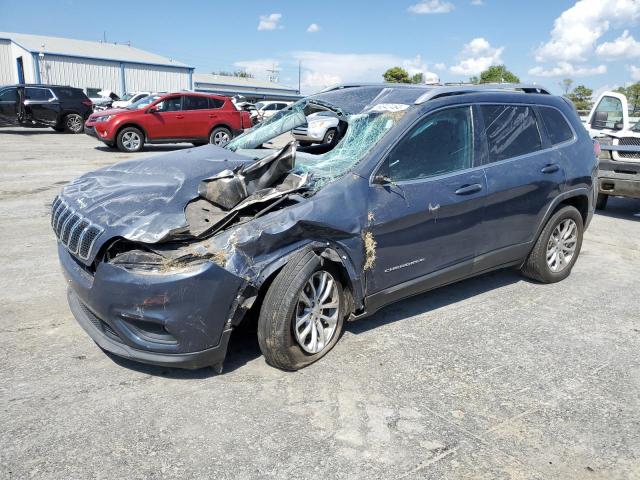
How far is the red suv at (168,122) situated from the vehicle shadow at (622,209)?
11.0 meters

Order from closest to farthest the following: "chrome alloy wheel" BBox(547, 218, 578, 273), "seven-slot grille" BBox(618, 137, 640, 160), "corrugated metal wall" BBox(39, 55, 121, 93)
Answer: "chrome alloy wheel" BBox(547, 218, 578, 273)
"seven-slot grille" BBox(618, 137, 640, 160)
"corrugated metal wall" BBox(39, 55, 121, 93)

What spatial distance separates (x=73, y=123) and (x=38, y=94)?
5.14 ft

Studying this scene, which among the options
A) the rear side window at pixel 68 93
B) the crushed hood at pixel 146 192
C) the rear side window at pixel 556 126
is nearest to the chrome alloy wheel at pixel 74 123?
the rear side window at pixel 68 93

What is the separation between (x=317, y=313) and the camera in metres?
3.47

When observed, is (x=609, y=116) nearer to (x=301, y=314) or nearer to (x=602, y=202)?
(x=602, y=202)

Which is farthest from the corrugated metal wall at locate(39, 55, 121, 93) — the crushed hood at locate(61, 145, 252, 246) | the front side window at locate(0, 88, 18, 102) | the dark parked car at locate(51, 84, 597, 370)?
the crushed hood at locate(61, 145, 252, 246)

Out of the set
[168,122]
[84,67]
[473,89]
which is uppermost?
[84,67]

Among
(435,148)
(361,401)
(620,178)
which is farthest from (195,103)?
(361,401)

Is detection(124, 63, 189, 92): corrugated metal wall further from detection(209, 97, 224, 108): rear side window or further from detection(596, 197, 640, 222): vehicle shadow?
detection(596, 197, 640, 222): vehicle shadow

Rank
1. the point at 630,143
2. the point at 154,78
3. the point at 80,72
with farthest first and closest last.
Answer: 1. the point at 154,78
2. the point at 80,72
3. the point at 630,143

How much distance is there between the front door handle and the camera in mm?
4055

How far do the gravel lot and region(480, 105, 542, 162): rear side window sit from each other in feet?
4.38

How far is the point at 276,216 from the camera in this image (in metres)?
3.22

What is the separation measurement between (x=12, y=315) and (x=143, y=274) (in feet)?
6.09
